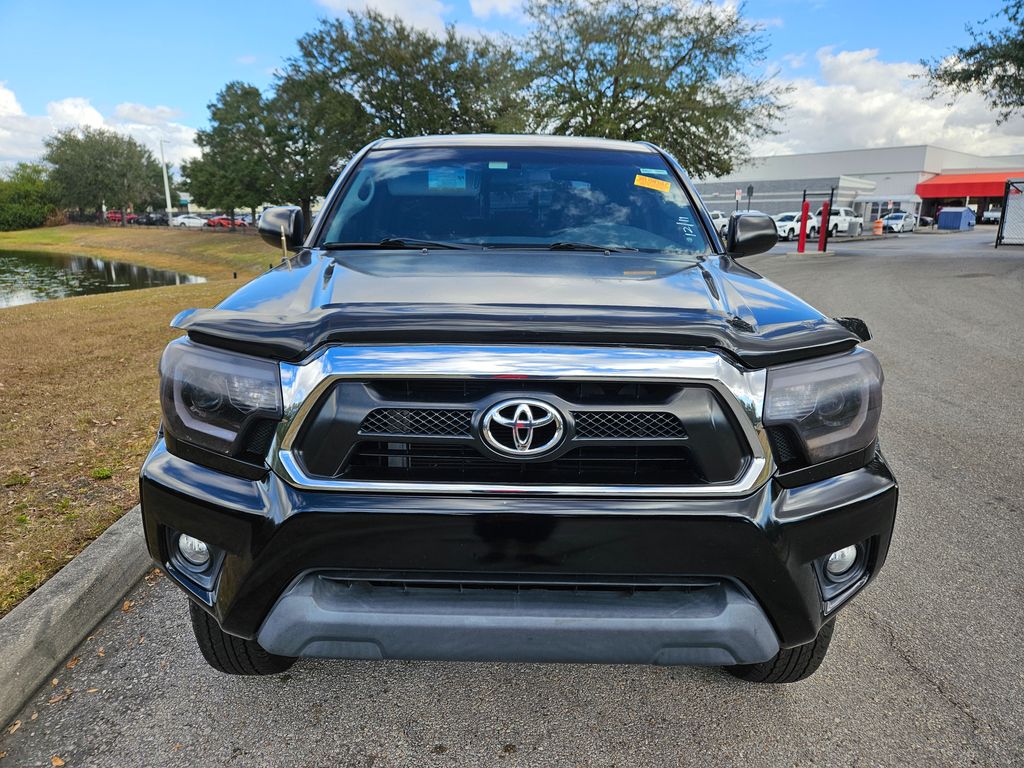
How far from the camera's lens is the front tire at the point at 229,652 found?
2182 millimetres

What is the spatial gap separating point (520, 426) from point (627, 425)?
0.28 meters

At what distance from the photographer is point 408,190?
3271mm

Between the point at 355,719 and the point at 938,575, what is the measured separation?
2.53 meters

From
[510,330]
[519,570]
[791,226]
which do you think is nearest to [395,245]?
[510,330]

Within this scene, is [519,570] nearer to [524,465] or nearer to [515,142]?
[524,465]

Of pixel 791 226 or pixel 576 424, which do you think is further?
pixel 791 226

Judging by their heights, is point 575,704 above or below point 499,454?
below

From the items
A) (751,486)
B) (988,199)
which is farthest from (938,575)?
(988,199)

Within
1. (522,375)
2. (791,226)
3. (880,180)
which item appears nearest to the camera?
(522,375)

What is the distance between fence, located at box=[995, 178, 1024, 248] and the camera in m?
24.4

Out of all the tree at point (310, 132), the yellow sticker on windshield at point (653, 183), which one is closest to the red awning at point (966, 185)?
the tree at point (310, 132)

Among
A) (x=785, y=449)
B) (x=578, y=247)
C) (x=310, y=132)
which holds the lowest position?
(x=785, y=449)

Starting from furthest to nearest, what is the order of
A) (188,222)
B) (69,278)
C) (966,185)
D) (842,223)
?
(188,222), (966,185), (842,223), (69,278)

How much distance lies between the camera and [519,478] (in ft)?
5.98
